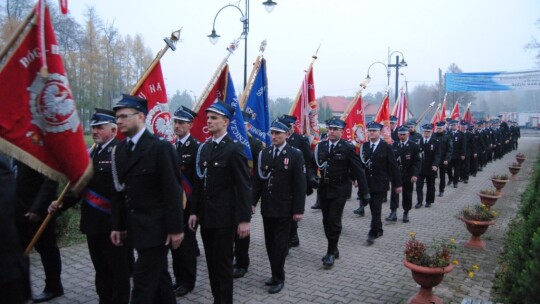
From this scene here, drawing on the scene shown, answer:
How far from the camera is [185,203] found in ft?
17.2

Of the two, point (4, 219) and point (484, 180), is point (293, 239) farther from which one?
point (484, 180)

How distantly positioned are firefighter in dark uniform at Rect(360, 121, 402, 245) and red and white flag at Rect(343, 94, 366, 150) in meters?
1.96

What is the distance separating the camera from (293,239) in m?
7.09

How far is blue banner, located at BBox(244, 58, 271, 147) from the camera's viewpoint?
7.28 meters

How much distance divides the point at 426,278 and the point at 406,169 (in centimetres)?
523

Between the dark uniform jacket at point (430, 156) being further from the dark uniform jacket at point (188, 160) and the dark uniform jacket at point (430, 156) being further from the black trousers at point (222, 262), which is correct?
the black trousers at point (222, 262)

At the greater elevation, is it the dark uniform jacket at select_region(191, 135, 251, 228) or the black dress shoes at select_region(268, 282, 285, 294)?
the dark uniform jacket at select_region(191, 135, 251, 228)

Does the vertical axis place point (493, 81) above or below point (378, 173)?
above

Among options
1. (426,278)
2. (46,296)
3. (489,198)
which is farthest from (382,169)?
(46,296)

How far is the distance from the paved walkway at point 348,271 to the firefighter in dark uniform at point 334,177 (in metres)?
0.48

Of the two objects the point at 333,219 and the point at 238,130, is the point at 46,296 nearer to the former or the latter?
the point at 238,130

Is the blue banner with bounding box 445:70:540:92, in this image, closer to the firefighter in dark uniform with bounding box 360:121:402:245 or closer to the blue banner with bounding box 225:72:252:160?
the firefighter in dark uniform with bounding box 360:121:402:245

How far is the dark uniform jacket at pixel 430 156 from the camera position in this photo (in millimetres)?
10376

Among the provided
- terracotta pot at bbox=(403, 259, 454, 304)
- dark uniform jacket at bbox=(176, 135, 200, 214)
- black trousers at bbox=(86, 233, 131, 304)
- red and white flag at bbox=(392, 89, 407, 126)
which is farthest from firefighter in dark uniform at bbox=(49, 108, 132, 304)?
red and white flag at bbox=(392, 89, 407, 126)
